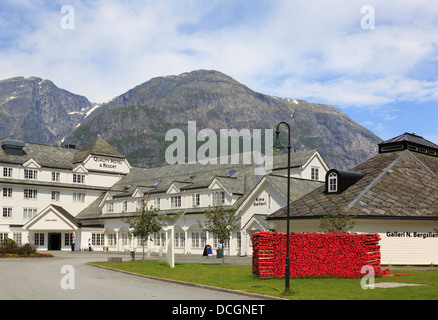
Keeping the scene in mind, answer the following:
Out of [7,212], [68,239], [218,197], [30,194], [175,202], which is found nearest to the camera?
[218,197]

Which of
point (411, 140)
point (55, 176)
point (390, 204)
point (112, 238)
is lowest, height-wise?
point (112, 238)

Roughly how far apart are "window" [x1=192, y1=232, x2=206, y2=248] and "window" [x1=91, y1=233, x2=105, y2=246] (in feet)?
67.3

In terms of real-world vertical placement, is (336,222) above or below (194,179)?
below

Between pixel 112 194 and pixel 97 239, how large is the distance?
7.04 m

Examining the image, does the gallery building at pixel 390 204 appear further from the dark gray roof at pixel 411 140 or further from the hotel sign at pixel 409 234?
the dark gray roof at pixel 411 140

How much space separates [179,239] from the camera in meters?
61.4

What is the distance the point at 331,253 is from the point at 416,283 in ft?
16.5

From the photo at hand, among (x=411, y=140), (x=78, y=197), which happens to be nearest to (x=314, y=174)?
(x=411, y=140)

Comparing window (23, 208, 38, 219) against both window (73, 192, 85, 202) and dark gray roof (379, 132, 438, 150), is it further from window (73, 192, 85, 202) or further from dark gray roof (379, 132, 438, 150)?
dark gray roof (379, 132, 438, 150)

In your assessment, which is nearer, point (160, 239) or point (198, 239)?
point (198, 239)

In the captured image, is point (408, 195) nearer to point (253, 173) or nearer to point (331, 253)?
point (331, 253)

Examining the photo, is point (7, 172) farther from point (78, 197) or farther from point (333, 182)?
point (333, 182)

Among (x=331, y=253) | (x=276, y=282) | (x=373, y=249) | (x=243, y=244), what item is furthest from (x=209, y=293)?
(x=243, y=244)

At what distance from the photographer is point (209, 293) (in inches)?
754
